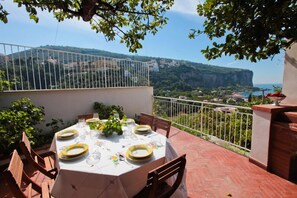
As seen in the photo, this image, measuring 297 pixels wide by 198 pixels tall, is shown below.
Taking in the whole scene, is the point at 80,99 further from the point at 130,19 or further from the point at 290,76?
the point at 290,76

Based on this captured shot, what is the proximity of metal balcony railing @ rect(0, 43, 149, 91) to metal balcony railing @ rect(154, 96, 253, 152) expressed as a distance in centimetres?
183

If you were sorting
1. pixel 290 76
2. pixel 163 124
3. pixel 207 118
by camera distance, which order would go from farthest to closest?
pixel 207 118, pixel 290 76, pixel 163 124

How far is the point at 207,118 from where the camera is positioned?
4.44 metres

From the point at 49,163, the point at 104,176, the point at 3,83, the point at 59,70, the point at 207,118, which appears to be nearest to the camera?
the point at 104,176

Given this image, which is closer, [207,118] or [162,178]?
[162,178]

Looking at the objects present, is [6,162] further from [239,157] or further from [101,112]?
[239,157]

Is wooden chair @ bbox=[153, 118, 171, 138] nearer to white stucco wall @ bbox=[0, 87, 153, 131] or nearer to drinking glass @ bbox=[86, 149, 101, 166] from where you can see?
drinking glass @ bbox=[86, 149, 101, 166]

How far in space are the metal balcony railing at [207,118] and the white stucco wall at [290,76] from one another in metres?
0.95

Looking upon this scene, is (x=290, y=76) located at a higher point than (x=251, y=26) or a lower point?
lower

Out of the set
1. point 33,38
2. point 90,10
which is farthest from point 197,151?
point 33,38

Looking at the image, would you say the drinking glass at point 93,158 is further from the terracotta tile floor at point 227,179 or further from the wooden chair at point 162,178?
the terracotta tile floor at point 227,179

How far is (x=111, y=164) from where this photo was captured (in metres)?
1.41

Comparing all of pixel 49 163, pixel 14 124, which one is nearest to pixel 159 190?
pixel 49 163

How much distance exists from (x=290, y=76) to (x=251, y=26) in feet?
9.18
